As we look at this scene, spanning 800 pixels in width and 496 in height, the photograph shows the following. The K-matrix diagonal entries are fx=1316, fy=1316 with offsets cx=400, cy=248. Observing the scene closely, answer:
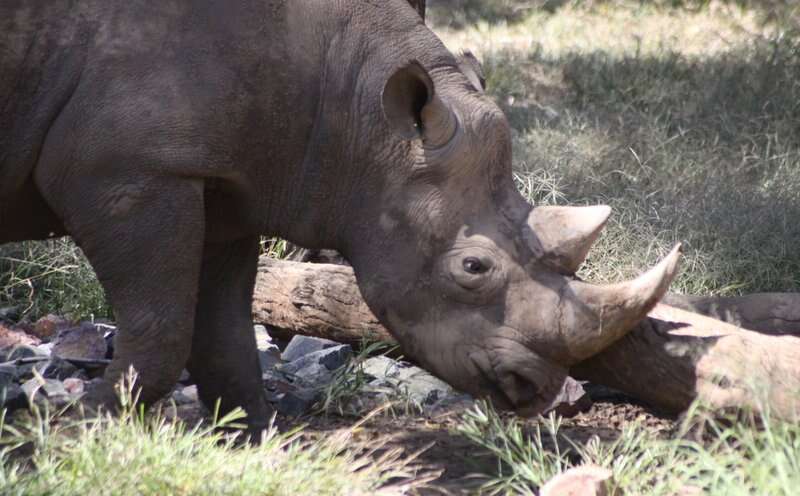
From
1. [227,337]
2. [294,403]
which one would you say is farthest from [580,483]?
[294,403]

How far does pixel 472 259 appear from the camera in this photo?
5125 mm

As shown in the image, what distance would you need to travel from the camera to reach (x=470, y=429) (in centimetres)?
547

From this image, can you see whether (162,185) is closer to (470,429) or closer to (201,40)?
(201,40)

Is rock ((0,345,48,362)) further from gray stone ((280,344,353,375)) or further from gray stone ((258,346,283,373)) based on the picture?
gray stone ((280,344,353,375))

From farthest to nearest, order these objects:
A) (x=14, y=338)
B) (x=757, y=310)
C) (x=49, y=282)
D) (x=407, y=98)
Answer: (x=49, y=282) < (x=14, y=338) < (x=757, y=310) < (x=407, y=98)

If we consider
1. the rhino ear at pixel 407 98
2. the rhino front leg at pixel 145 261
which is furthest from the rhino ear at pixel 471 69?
the rhino front leg at pixel 145 261

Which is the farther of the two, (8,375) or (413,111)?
(8,375)

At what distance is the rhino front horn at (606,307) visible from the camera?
4.88 metres

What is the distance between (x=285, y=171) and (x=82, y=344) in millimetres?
2123

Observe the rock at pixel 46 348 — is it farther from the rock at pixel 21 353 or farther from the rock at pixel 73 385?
the rock at pixel 73 385

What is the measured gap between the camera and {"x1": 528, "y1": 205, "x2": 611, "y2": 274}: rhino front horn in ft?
16.6

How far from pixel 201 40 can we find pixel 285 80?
369 mm

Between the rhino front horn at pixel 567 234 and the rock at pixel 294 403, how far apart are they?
1.90 metres

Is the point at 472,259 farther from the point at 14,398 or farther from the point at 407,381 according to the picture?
the point at 14,398
